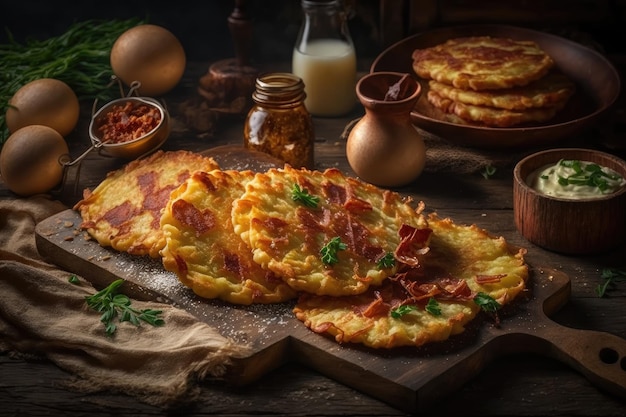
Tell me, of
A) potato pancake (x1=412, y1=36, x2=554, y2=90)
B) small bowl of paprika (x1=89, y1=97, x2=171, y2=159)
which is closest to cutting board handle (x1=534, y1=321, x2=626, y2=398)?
potato pancake (x1=412, y1=36, x2=554, y2=90)

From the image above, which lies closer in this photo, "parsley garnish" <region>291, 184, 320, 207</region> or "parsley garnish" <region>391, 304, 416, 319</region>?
"parsley garnish" <region>391, 304, 416, 319</region>

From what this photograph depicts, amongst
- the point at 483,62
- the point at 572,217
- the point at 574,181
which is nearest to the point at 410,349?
the point at 572,217

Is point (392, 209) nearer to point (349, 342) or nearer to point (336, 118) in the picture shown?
point (349, 342)

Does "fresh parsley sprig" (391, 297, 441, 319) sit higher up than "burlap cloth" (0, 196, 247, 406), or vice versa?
"fresh parsley sprig" (391, 297, 441, 319)

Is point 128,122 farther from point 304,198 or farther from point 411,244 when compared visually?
point 411,244

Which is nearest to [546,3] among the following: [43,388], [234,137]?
[234,137]

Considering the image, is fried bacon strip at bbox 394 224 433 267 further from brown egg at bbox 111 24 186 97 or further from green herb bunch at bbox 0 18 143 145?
green herb bunch at bbox 0 18 143 145
